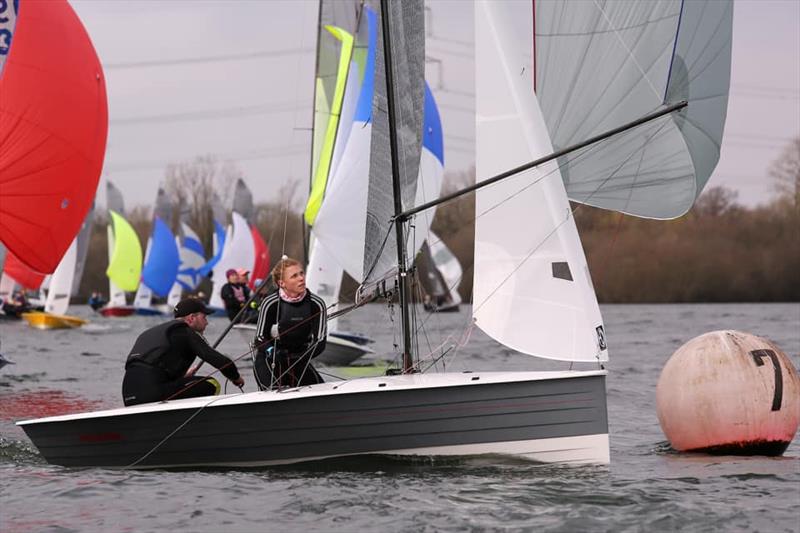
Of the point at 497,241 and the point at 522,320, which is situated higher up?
the point at 497,241

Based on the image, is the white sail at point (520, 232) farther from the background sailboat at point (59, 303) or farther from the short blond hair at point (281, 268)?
the background sailboat at point (59, 303)

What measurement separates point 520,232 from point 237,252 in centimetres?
4216

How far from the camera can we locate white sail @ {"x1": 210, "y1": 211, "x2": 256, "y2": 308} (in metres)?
50.0

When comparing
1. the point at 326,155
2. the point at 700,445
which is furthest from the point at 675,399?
the point at 326,155

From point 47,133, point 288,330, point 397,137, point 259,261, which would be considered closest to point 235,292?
point 47,133

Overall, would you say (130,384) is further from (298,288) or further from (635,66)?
(635,66)

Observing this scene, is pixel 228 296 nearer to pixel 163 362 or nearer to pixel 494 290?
pixel 163 362

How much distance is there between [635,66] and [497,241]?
191 cm

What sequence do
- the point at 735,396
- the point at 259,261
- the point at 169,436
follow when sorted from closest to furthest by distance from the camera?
1. the point at 169,436
2. the point at 735,396
3. the point at 259,261

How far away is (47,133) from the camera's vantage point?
13703mm

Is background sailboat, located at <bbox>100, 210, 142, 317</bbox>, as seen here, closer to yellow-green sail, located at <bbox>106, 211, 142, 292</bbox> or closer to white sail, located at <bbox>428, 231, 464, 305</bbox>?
yellow-green sail, located at <bbox>106, 211, 142, 292</bbox>

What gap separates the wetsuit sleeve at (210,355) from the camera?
27.5 ft

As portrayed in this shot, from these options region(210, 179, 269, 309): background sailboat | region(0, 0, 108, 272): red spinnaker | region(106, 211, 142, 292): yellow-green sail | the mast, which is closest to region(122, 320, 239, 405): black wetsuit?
the mast

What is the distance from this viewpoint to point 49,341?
30.5 m
